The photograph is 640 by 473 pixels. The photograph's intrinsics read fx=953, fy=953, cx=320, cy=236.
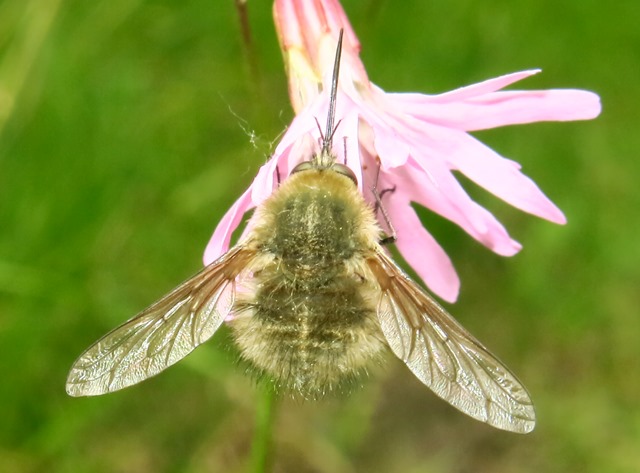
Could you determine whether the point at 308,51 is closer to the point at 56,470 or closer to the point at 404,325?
the point at 404,325

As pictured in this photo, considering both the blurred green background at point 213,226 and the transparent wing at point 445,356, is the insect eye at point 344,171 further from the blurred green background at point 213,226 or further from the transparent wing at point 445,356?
the blurred green background at point 213,226

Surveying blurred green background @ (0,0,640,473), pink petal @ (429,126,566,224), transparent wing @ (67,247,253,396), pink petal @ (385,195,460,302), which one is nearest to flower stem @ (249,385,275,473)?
transparent wing @ (67,247,253,396)

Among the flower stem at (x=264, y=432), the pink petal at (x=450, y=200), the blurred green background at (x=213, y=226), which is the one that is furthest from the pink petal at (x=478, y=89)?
the blurred green background at (x=213, y=226)

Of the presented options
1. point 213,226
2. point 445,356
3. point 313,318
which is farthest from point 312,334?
point 213,226

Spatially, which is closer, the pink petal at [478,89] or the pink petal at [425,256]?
the pink petal at [478,89]

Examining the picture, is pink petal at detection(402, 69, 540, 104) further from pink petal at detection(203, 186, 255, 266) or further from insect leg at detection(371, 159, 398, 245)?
pink petal at detection(203, 186, 255, 266)

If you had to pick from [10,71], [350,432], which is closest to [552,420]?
[350,432]

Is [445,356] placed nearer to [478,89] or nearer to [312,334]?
[312,334]
